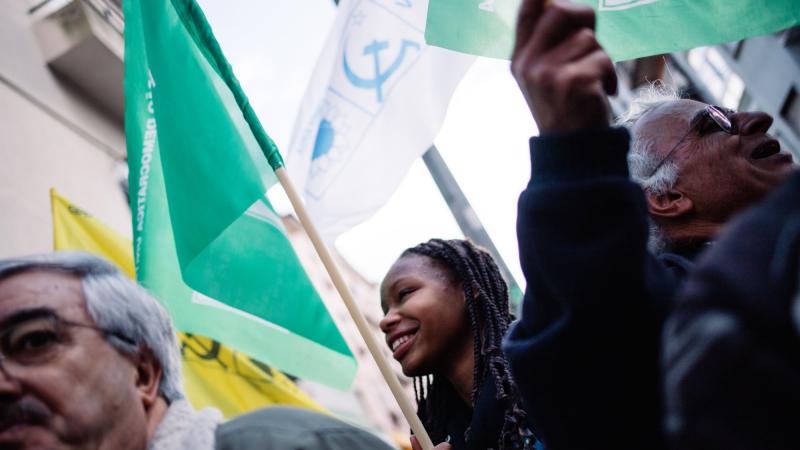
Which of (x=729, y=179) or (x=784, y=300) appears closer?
(x=784, y=300)

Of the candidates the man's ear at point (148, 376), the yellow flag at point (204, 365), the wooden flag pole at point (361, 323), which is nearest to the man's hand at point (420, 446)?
the wooden flag pole at point (361, 323)

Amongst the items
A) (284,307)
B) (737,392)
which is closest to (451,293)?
(284,307)

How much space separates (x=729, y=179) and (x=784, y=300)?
A: 1.21m

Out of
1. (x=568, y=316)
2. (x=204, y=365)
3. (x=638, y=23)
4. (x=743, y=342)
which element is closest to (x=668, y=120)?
(x=638, y=23)

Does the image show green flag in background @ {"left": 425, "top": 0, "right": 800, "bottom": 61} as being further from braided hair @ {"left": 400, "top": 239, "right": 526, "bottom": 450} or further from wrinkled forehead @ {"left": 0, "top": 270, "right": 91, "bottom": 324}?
wrinkled forehead @ {"left": 0, "top": 270, "right": 91, "bottom": 324}

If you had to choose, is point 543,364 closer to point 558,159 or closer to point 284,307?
point 558,159

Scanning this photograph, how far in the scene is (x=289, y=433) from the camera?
5.11 ft

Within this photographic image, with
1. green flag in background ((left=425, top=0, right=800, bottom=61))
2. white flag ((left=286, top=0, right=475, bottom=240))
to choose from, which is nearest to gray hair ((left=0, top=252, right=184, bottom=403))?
white flag ((left=286, top=0, right=475, bottom=240))

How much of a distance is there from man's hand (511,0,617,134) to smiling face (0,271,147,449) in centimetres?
133

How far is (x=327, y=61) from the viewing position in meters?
3.22

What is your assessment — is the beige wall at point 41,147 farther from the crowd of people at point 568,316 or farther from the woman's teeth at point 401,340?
the woman's teeth at point 401,340

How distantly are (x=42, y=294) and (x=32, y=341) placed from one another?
149 mm

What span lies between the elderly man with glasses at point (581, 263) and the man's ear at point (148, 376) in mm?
1185

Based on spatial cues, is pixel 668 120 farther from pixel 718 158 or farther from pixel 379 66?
pixel 379 66
